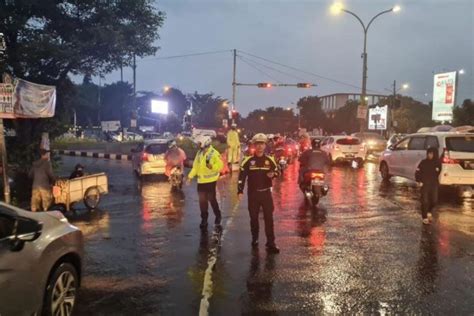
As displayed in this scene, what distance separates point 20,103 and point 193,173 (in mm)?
5191

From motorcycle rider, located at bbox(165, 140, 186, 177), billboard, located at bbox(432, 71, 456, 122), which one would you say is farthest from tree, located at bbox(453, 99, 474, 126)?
motorcycle rider, located at bbox(165, 140, 186, 177)

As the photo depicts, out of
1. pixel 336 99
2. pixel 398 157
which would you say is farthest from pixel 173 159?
pixel 336 99

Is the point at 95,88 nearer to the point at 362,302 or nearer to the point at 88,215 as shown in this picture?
the point at 88,215

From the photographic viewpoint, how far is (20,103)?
12.4 meters

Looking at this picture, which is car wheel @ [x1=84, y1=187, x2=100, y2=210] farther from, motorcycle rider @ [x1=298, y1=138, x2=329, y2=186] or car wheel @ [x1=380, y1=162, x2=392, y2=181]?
car wheel @ [x1=380, y1=162, x2=392, y2=181]

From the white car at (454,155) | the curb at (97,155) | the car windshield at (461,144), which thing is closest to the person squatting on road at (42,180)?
the white car at (454,155)

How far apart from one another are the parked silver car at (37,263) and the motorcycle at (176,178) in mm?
11039

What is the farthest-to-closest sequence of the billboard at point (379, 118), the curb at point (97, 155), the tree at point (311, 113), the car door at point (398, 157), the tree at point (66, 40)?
1. the tree at point (311, 113)
2. the billboard at point (379, 118)
3. the curb at point (97, 155)
4. the car door at point (398, 157)
5. the tree at point (66, 40)

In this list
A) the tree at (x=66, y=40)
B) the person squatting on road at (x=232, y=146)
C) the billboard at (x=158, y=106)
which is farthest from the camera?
the billboard at (x=158, y=106)

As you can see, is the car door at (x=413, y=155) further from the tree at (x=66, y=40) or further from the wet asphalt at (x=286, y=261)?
the tree at (x=66, y=40)

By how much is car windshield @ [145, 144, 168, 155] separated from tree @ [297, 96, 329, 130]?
3880 inches

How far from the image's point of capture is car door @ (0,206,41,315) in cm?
408

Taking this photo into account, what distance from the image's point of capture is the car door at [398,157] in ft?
56.4

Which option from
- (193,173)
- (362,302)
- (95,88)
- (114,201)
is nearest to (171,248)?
(193,173)
